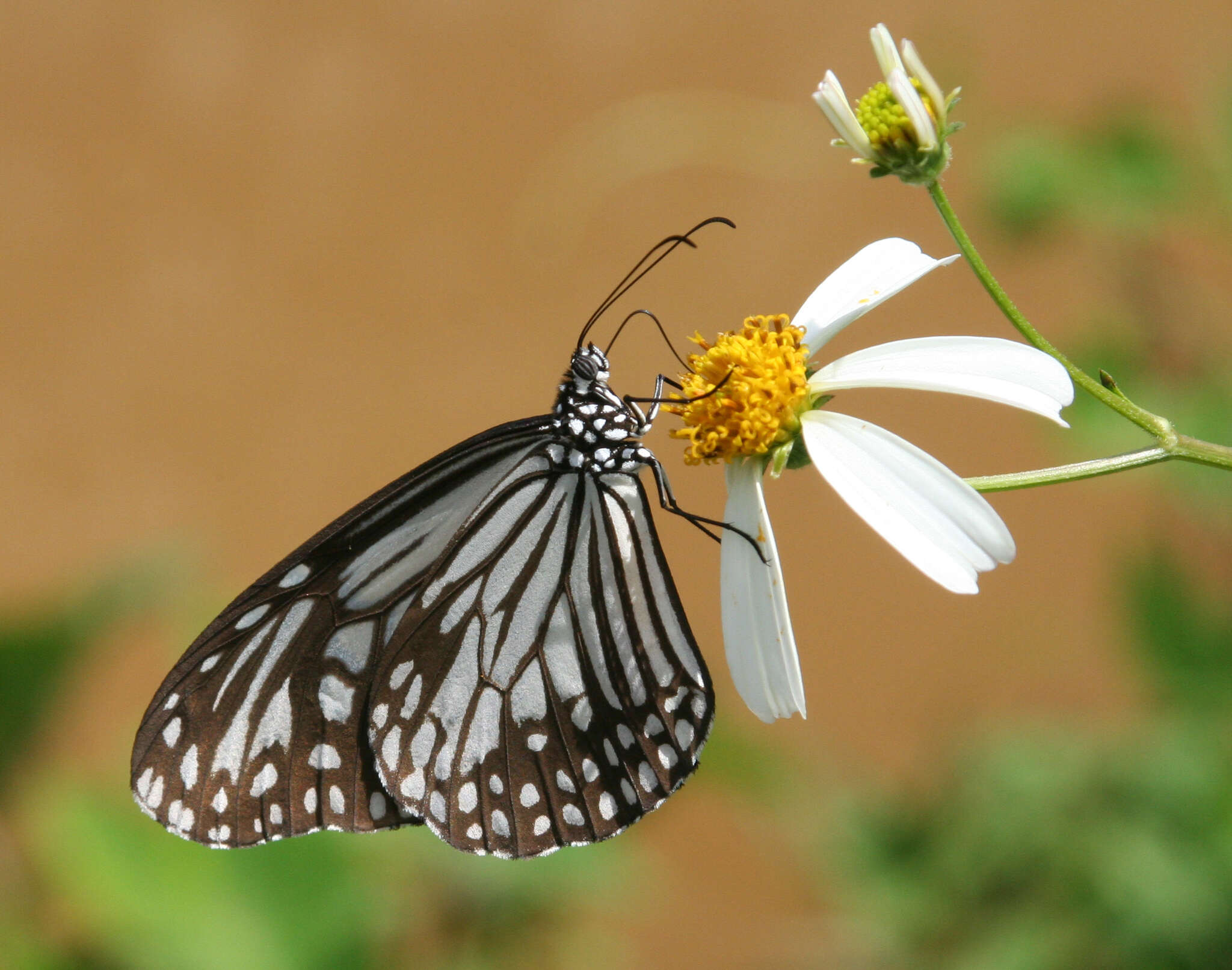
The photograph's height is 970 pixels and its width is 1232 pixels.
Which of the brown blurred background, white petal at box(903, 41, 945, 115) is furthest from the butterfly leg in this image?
the brown blurred background

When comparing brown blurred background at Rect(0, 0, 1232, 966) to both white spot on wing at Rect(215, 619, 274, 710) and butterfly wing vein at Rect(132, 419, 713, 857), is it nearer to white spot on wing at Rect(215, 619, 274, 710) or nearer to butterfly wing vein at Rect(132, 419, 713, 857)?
butterfly wing vein at Rect(132, 419, 713, 857)

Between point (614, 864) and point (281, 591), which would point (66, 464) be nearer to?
point (614, 864)

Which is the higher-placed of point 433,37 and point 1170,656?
point 433,37

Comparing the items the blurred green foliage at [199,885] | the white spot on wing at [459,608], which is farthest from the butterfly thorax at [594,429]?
the blurred green foliage at [199,885]

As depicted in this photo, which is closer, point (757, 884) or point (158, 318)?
point (757, 884)

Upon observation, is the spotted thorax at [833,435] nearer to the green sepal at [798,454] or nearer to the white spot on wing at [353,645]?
the green sepal at [798,454]

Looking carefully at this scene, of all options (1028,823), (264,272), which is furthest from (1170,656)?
(264,272)

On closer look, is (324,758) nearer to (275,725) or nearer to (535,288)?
(275,725)

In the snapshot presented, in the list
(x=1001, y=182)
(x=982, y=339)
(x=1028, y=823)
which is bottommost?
(x=1028, y=823)
